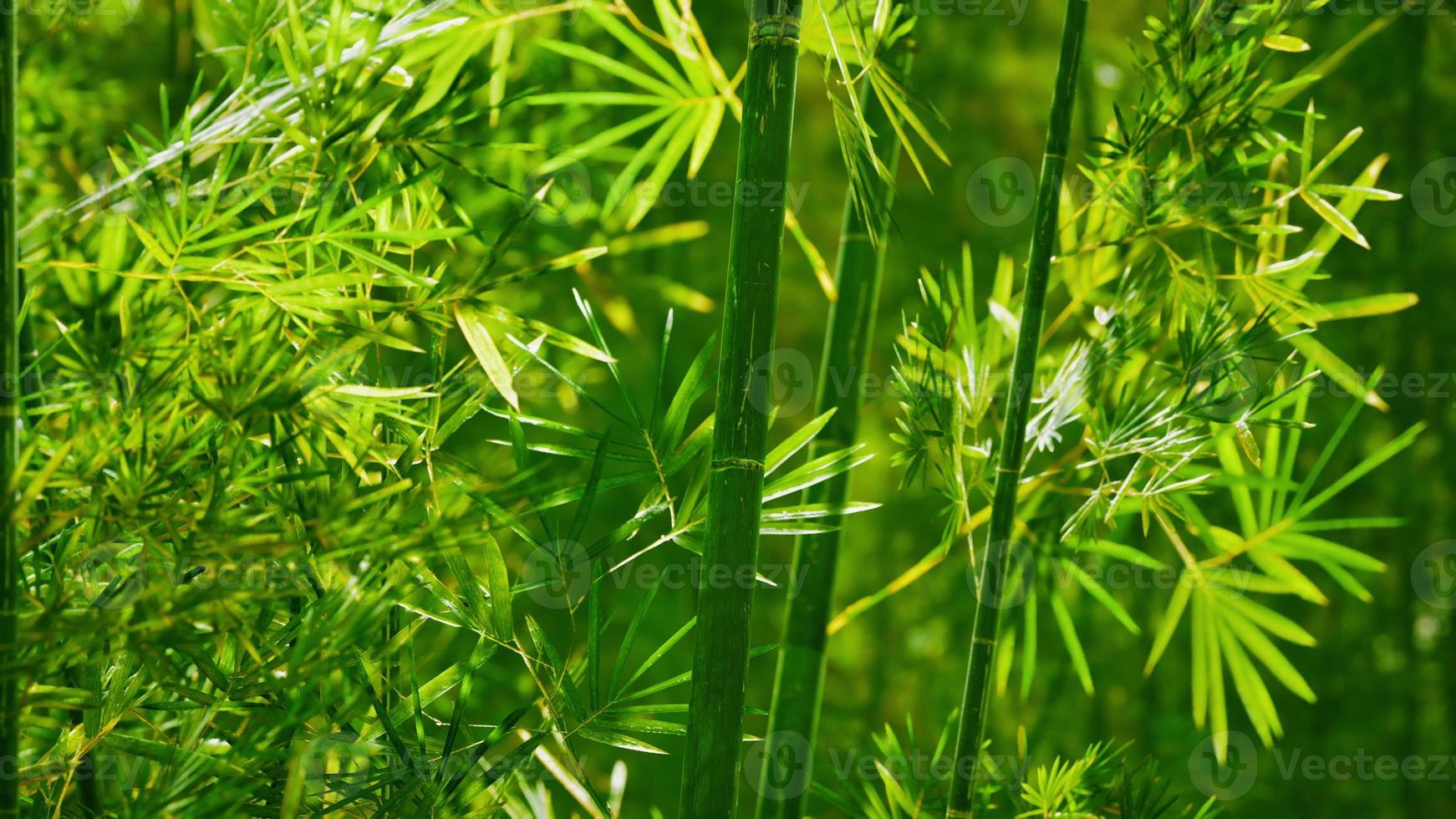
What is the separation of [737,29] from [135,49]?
4.05 ft

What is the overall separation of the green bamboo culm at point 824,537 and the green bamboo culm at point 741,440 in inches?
9.4

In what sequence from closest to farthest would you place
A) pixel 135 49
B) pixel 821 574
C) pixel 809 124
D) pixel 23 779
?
1. pixel 23 779
2. pixel 821 574
3. pixel 135 49
4. pixel 809 124

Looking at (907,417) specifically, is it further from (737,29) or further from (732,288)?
(737,29)

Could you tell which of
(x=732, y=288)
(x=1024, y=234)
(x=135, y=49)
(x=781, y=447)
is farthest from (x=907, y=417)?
(x=1024, y=234)

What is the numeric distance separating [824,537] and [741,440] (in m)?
0.29

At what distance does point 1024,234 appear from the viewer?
104 inches

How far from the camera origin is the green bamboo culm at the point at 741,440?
65 centimetres

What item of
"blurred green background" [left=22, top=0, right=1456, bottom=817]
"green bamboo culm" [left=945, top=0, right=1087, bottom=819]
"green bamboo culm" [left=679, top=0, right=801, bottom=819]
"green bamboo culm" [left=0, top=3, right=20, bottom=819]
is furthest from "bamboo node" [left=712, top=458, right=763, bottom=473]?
"blurred green background" [left=22, top=0, right=1456, bottom=817]

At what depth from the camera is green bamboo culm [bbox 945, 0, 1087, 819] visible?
779 millimetres

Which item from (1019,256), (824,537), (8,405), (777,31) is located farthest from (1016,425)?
(1019,256)

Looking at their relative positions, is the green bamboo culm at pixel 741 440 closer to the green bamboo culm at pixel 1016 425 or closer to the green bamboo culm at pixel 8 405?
the green bamboo culm at pixel 1016 425

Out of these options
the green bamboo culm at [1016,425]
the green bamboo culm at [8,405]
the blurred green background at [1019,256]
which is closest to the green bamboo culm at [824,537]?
the green bamboo culm at [1016,425]

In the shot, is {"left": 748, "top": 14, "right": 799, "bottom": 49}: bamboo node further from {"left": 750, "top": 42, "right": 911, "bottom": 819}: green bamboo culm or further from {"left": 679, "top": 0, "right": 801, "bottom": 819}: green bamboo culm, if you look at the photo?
{"left": 750, "top": 42, "right": 911, "bottom": 819}: green bamboo culm

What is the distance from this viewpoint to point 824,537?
926mm
